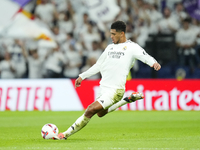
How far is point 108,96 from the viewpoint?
8.16 m

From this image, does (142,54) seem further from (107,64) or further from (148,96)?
(148,96)

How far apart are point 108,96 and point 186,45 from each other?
1071cm

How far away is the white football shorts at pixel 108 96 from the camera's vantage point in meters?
8.05

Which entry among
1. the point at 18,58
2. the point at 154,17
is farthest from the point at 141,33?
the point at 18,58

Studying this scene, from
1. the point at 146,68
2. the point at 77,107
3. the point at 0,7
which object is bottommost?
the point at 77,107

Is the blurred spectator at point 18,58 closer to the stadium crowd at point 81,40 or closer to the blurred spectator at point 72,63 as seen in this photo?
the stadium crowd at point 81,40

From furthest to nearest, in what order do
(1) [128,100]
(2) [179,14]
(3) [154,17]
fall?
(3) [154,17] < (2) [179,14] < (1) [128,100]

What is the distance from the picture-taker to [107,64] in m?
8.38

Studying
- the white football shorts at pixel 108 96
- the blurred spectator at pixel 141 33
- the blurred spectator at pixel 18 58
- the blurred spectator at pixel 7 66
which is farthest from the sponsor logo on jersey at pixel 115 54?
the blurred spectator at pixel 7 66

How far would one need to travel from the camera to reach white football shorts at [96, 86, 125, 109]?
805 centimetres

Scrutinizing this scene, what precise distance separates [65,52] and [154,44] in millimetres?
3765

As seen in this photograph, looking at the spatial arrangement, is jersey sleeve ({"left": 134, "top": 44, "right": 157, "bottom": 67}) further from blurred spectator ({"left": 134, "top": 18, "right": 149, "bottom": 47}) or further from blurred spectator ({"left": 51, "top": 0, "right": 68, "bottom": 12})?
blurred spectator ({"left": 51, "top": 0, "right": 68, "bottom": 12})

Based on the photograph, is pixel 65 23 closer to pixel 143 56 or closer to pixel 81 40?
pixel 81 40

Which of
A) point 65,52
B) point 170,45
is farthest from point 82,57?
point 170,45
